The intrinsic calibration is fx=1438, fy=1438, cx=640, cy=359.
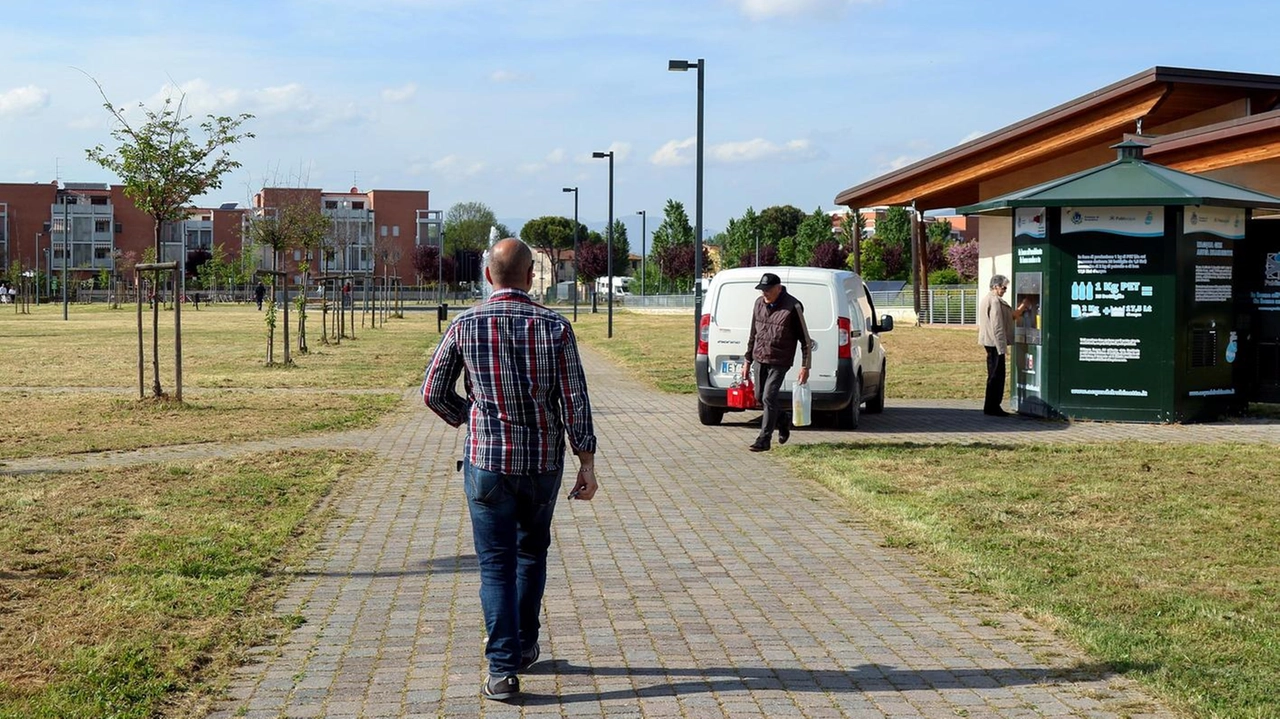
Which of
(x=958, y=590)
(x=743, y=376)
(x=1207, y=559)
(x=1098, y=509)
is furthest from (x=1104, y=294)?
(x=958, y=590)

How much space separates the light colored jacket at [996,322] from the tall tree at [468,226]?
128566 mm

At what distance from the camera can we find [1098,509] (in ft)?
32.1

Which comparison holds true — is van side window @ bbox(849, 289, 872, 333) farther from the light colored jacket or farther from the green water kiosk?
the green water kiosk

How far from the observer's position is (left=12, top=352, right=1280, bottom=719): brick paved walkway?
5285 mm

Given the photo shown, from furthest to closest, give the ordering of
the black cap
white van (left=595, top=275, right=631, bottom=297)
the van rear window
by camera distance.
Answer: white van (left=595, top=275, right=631, bottom=297), the van rear window, the black cap

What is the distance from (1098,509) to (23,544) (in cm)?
681

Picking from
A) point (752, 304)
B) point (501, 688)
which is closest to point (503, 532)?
point (501, 688)

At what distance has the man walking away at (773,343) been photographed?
43.3ft

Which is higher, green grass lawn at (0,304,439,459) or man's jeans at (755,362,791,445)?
man's jeans at (755,362,791,445)

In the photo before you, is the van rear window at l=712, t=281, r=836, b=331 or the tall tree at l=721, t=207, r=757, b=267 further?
the tall tree at l=721, t=207, r=757, b=267

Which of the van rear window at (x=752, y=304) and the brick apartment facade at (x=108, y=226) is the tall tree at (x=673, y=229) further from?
the van rear window at (x=752, y=304)

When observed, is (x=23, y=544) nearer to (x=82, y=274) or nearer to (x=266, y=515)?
(x=266, y=515)

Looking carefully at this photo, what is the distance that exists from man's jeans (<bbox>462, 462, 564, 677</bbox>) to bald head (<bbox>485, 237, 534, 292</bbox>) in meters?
0.70

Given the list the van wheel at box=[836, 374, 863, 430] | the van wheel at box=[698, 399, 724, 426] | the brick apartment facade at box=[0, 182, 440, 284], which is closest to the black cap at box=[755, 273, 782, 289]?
the van wheel at box=[836, 374, 863, 430]
